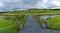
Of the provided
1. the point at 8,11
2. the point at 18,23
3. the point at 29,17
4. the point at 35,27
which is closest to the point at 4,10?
the point at 8,11

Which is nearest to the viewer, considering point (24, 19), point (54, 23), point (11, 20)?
point (11, 20)

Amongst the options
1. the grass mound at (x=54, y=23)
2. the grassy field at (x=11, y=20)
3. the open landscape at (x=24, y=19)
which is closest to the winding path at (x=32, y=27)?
the open landscape at (x=24, y=19)

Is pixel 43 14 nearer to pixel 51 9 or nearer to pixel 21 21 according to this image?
pixel 51 9

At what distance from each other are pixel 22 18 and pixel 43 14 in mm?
698

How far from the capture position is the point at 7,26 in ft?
12.0

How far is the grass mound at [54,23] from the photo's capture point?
148 inches

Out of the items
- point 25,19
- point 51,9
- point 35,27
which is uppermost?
point 51,9

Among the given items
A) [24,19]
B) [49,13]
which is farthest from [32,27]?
[49,13]

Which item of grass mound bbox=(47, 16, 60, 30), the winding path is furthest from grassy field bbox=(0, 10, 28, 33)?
grass mound bbox=(47, 16, 60, 30)

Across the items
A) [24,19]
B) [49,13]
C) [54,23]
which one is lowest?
[54,23]

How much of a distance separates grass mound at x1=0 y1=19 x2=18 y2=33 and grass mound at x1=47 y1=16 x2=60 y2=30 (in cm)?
111

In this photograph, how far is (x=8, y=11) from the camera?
12.1ft

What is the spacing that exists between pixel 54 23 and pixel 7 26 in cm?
161

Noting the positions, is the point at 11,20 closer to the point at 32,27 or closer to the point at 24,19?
the point at 24,19
